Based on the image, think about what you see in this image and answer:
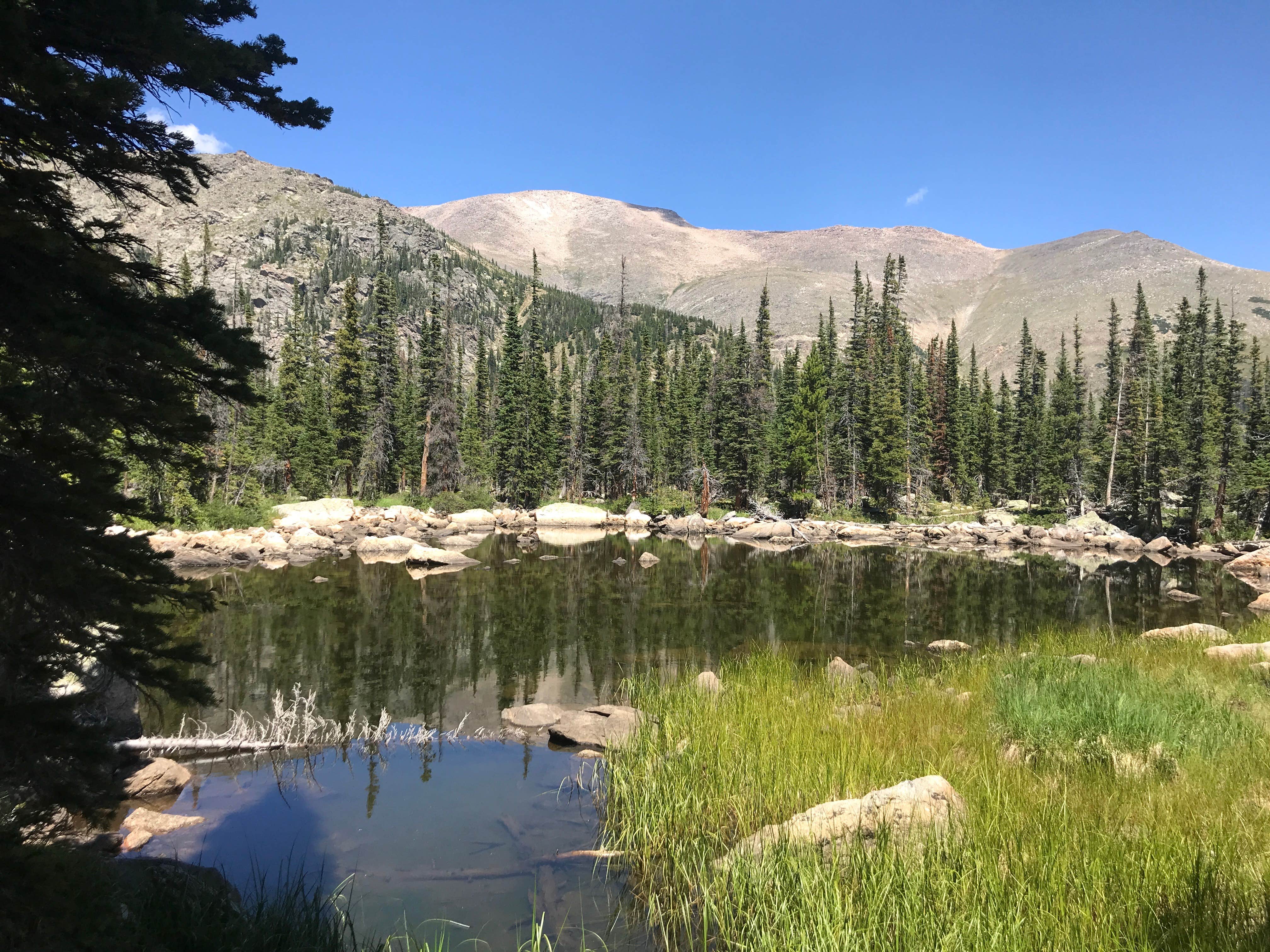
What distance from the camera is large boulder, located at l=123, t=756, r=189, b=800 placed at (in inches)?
308

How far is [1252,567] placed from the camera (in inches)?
1352

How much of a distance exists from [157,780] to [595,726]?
18.4ft

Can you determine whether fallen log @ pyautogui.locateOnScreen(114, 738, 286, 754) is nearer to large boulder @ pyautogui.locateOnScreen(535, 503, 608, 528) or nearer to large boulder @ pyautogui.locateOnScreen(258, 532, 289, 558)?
large boulder @ pyautogui.locateOnScreen(258, 532, 289, 558)

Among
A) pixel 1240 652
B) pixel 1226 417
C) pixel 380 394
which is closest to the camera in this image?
pixel 1240 652

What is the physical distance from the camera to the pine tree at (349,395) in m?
53.9

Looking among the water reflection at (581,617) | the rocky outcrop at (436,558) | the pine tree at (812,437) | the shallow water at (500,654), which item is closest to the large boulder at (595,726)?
the shallow water at (500,654)

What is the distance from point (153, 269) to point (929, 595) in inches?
1003

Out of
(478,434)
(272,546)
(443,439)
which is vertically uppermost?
(478,434)

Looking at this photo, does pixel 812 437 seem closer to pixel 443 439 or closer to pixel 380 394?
pixel 443 439

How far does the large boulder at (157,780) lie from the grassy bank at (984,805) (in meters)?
5.34

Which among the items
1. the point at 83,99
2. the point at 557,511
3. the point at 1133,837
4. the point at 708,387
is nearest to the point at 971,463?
the point at 708,387

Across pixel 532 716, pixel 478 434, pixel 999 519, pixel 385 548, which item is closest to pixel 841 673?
pixel 532 716

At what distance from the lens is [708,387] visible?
237ft

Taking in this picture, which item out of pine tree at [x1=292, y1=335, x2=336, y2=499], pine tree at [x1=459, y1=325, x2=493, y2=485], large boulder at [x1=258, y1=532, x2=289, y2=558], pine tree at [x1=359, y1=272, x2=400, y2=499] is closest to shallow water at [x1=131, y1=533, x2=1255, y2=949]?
large boulder at [x1=258, y1=532, x2=289, y2=558]
